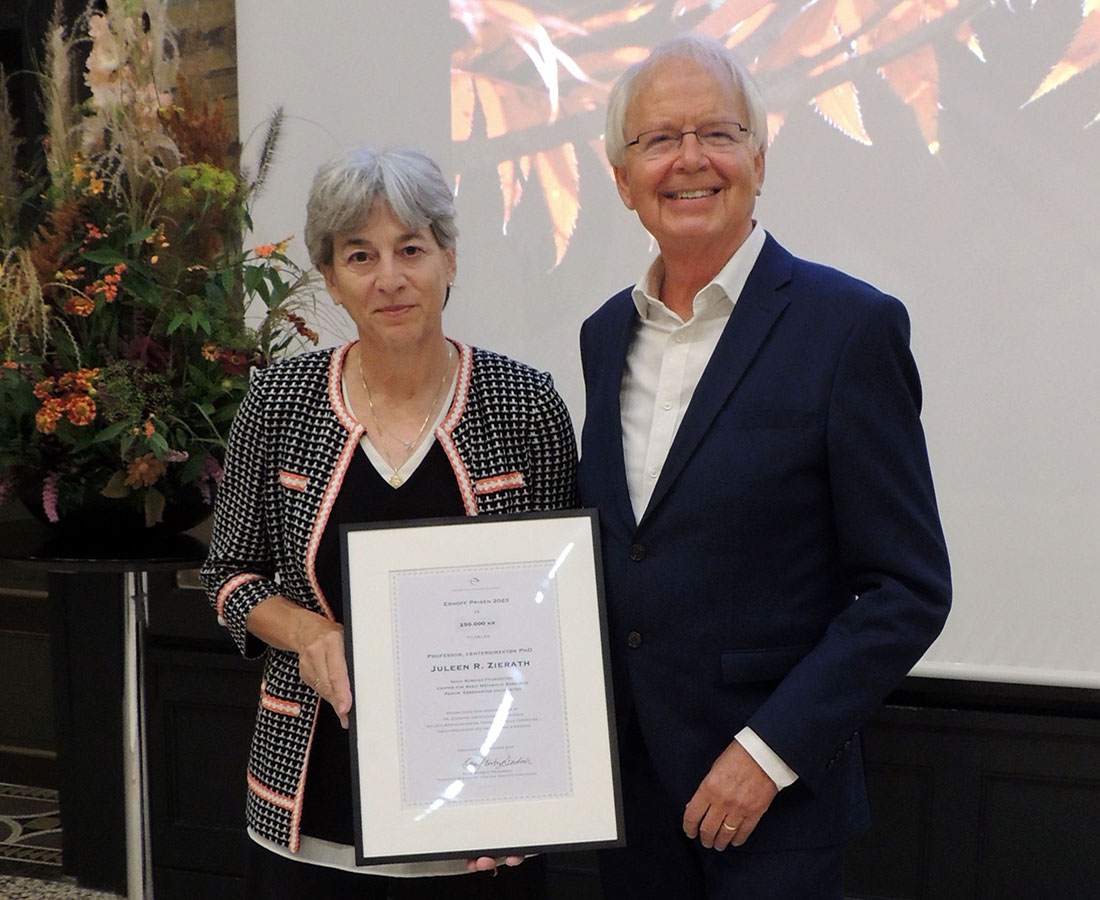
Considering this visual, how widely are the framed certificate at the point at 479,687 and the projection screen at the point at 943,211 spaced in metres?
1.29

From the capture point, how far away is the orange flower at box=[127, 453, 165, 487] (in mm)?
2084

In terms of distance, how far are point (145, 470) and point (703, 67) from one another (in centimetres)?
118

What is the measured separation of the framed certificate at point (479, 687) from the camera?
1.53 meters

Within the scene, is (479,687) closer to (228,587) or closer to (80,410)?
(228,587)

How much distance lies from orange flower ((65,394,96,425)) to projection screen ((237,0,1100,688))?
0.78 metres

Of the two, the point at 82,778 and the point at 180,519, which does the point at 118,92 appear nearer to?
the point at 180,519

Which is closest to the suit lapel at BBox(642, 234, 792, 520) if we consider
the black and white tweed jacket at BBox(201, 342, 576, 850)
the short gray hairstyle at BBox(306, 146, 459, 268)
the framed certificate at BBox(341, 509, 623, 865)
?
the framed certificate at BBox(341, 509, 623, 865)

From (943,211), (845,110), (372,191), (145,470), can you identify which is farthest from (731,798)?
(845,110)

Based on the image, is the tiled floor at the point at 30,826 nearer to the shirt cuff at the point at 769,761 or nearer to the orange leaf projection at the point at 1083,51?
the shirt cuff at the point at 769,761

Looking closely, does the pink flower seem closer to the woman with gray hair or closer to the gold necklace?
the woman with gray hair

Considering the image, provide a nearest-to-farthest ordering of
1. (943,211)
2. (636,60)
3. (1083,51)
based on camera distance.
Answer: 1. (1083,51)
2. (943,211)
3. (636,60)

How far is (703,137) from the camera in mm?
1609

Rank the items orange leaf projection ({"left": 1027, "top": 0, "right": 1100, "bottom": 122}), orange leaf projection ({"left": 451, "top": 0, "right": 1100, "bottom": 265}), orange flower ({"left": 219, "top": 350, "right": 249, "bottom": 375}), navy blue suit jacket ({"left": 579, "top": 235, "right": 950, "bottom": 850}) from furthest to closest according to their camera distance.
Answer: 1. orange leaf projection ({"left": 451, "top": 0, "right": 1100, "bottom": 265})
2. orange leaf projection ({"left": 1027, "top": 0, "right": 1100, "bottom": 122})
3. orange flower ({"left": 219, "top": 350, "right": 249, "bottom": 375})
4. navy blue suit jacket ({"left": 579, "top": 235, "right": 950, "bottom": 850})

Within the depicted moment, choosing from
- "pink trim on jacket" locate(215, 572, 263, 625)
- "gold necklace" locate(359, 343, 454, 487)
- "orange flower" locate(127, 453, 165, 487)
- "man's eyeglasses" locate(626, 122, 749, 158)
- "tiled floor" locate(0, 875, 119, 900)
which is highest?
"man's eyeglasses" locate(626, 122, 749, 158)
